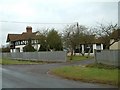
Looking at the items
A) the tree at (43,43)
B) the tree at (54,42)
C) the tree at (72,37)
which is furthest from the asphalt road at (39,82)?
the tree at (43,43)

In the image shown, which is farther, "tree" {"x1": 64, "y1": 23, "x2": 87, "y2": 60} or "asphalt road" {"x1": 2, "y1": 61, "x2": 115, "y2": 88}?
"tree" {"x1": 64, "y1": 23, "x2": 87, "y2": 60}

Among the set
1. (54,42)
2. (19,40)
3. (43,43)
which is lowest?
(43,43)

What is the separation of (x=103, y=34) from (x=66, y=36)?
10.7 m

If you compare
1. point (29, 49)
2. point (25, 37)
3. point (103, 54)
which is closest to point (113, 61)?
point (103, 54)

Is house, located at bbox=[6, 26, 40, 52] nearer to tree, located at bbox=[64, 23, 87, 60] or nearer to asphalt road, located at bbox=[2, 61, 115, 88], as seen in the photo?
tree, located at bbox=[64, 23, 87, 60]

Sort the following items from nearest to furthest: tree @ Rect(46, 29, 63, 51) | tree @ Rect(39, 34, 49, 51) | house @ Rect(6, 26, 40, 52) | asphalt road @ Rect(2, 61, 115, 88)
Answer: asphalt road @ Rect(2, 61, 115, 88), tree @ Rect(46, 29, 63, 51), tree @ Rect(39, 34, 49, 51), house @ Rect(6, 26, 40, 52)

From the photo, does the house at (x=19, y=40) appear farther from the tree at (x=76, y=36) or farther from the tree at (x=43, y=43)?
the tree at (x=76, y=36)

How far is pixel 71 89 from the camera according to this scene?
563 inches

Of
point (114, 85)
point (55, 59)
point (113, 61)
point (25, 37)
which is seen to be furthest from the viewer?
point (25, 37)

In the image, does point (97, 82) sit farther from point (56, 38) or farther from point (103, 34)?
point (56, 38)

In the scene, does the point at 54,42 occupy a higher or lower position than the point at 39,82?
higher

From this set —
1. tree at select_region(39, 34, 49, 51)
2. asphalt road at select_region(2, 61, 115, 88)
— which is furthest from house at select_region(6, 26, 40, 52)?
asphalt road at select_region(2, 61, 115, 88)

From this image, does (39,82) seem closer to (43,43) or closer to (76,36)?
(76,36)

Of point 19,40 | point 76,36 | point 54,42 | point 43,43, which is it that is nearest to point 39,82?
point 76,36
